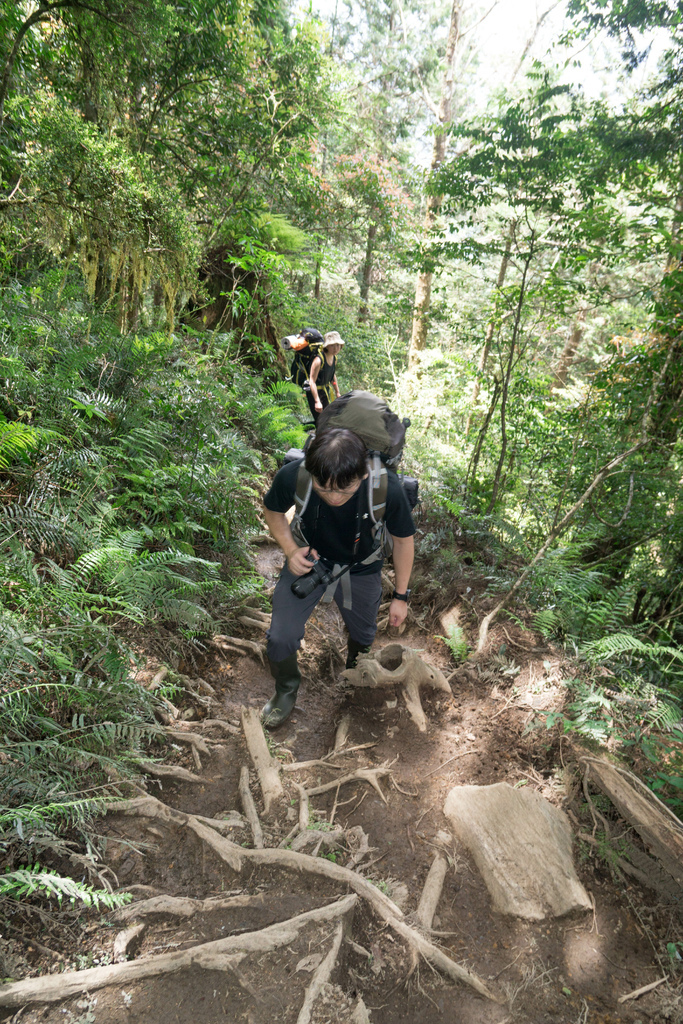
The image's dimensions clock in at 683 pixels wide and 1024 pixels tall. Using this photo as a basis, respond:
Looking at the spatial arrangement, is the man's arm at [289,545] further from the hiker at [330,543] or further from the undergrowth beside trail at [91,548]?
the undergrowth beside trail at [91,548]

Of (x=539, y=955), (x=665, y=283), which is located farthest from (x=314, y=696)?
(x=665, y=283)

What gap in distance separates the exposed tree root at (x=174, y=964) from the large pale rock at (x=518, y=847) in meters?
0.88

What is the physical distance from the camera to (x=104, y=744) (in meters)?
2.50

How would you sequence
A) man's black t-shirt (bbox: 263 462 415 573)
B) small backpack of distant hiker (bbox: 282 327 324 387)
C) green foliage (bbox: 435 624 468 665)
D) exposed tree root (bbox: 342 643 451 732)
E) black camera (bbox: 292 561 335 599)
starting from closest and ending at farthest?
man's black t-shirt (bbox: 263 462 415 573)
black camera (bbox: 292 561 335 599)
exposed tree root (bbox: 342 643 451 732)
green foliage (bbox: 435 624 468 665)
small backpack of distant hiker (bbox: 282 327 324 387)

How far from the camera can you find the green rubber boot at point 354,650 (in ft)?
13.6

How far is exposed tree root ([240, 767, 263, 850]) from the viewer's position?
271 centimetres

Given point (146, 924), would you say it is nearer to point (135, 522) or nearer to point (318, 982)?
point (318, 982)

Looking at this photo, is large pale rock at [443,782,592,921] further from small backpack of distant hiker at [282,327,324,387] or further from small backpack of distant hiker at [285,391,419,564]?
small backpack of distant hiker at [282,327,324,387]

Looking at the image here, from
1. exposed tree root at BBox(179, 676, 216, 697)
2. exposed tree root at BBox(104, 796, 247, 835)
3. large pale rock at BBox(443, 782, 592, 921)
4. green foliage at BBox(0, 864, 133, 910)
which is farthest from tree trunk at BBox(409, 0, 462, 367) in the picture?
green foliage at BBox(0, 864, 133, 910)

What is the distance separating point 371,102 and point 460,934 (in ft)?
81.4

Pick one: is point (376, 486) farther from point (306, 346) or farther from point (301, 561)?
point (306, 346)

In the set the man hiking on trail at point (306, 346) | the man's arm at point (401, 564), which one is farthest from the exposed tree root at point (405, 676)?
the man hiking on trail at point (306, 346)

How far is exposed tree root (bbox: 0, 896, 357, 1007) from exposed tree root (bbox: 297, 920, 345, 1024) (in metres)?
0.10

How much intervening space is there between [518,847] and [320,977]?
52.2 inches
